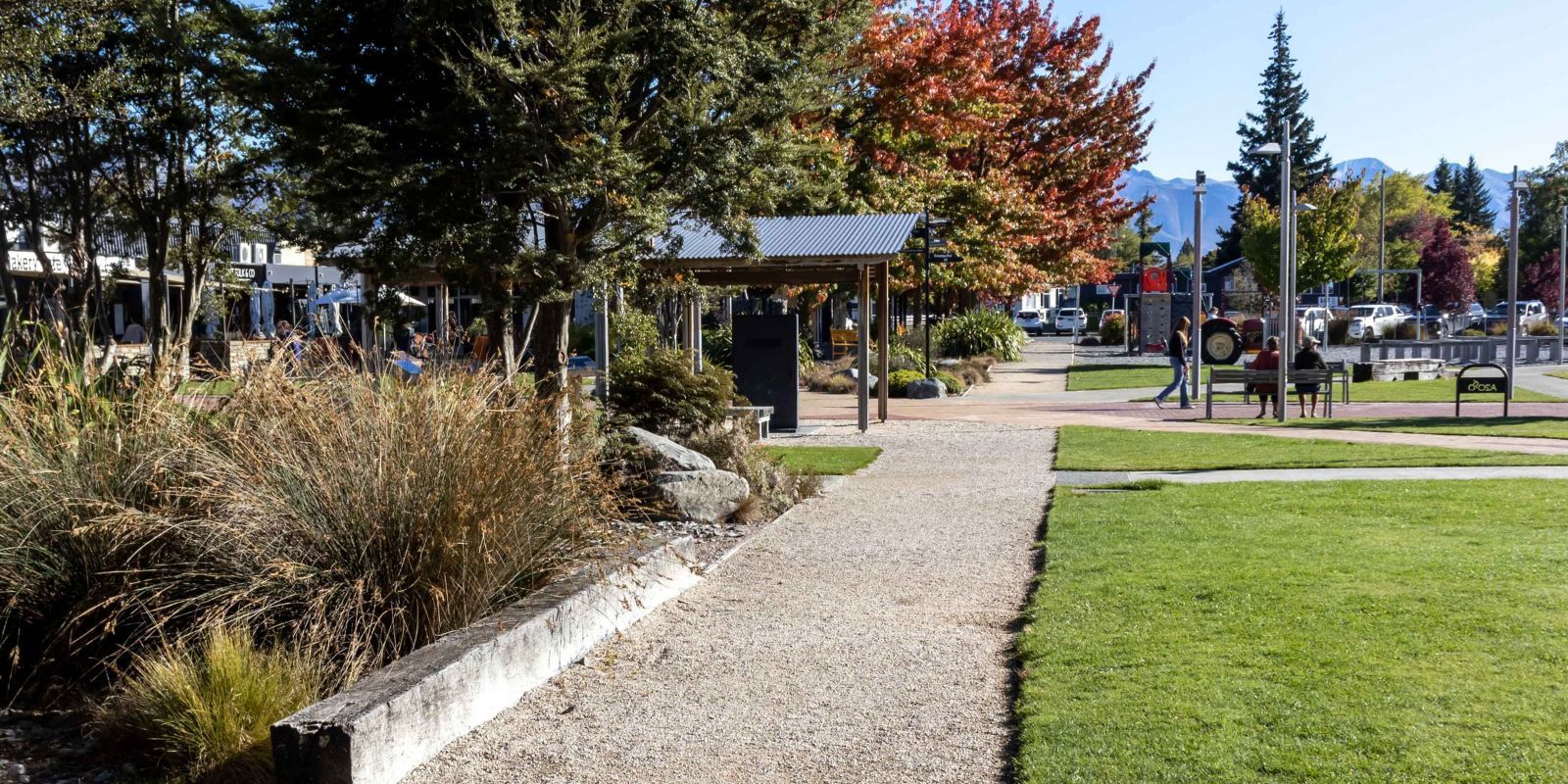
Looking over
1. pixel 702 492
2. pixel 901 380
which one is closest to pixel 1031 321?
pixel 901 380

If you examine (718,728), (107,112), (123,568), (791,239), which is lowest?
(718,728)

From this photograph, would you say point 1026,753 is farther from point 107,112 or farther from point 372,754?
point 107,112

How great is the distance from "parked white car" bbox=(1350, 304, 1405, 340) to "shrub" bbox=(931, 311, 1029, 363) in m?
17.9

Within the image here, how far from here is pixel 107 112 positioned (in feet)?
53.1

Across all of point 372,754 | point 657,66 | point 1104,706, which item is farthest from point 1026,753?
→ point 657,66

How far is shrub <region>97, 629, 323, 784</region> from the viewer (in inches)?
191

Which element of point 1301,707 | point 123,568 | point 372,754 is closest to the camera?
point 372,754

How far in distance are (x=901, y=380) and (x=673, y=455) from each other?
52.4 feet

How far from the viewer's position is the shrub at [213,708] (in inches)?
191

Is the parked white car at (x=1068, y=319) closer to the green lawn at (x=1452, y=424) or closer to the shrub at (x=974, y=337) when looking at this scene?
the shrub at (x=974, y=337)

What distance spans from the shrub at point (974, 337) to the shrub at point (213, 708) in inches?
1265

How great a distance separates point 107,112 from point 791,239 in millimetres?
8682

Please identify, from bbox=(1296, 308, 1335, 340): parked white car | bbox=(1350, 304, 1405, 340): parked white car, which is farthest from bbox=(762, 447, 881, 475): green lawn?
bbox=(1350, 304, 1405, 340): parked white car

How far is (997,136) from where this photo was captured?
33.9 meters
